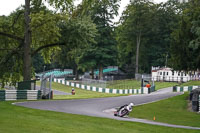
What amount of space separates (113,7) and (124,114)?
48.3 metres

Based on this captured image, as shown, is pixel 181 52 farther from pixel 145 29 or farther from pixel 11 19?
pixel 145 29

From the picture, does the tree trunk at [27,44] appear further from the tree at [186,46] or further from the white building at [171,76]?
the white building at [171,76]

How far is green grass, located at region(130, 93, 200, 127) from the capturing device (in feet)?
69.5

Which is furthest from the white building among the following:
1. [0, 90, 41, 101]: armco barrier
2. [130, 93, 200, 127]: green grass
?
[0, 90, 41, 101]: armco barrier

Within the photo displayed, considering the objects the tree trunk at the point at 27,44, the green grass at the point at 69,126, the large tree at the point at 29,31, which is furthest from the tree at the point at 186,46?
the green grass at the point at 69,126

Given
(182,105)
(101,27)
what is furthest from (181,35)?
(101,27)

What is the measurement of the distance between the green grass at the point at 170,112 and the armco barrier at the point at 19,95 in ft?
23.6

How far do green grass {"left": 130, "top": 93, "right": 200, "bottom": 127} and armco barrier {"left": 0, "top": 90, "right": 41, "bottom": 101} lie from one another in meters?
7.20

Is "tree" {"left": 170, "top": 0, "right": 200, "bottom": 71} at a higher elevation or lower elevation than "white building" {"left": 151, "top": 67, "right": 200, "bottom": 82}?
higher

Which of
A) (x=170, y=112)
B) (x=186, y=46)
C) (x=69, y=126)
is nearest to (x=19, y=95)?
(x=170, y=112)

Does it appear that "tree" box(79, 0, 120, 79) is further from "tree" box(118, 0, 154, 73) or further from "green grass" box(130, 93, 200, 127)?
"green grass" box(130, 93, 200, 127)

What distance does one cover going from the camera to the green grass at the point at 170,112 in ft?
69.5

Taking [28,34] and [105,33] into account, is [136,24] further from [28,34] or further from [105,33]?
[28,34]

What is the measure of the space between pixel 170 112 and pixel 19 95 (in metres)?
10.6
